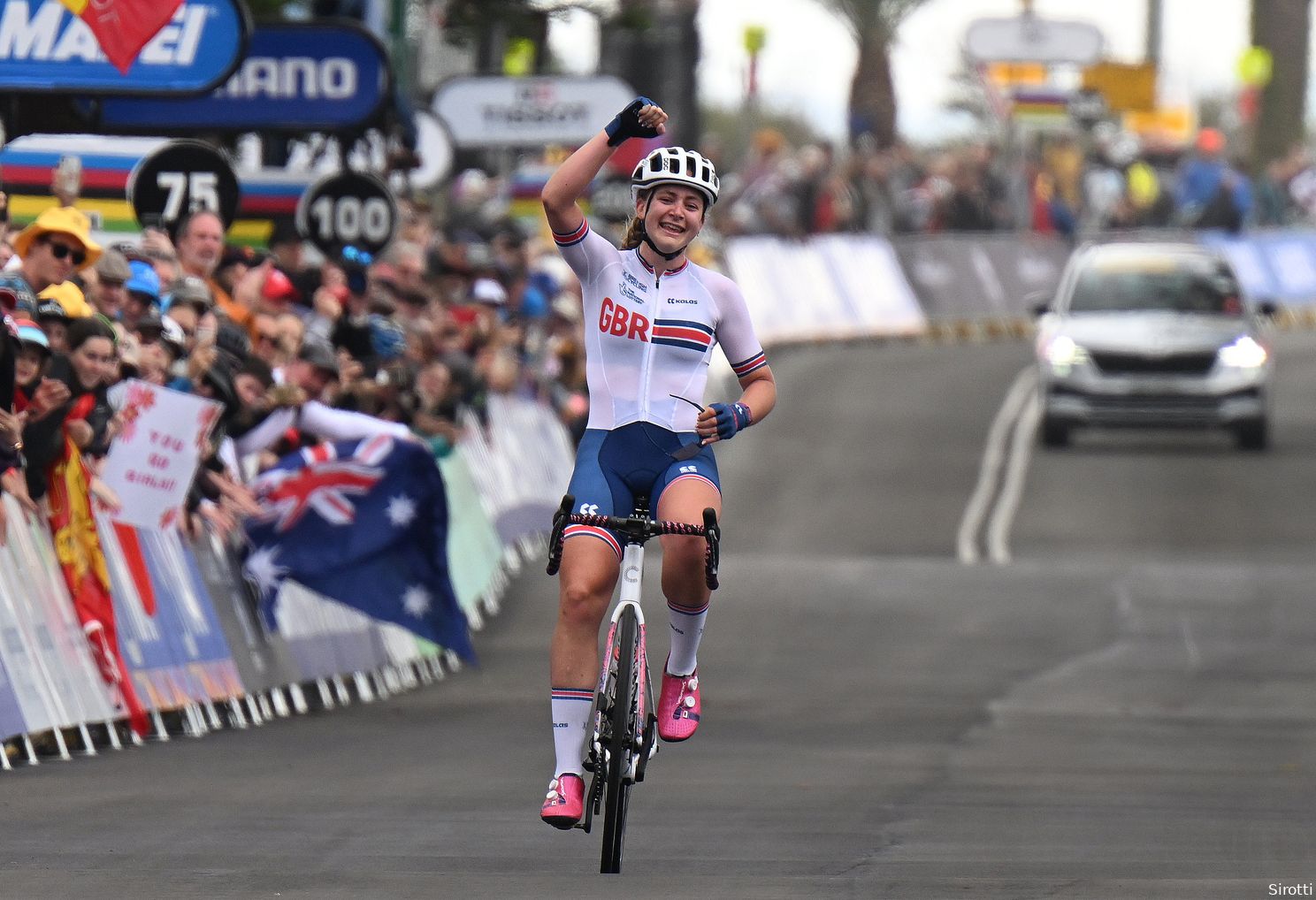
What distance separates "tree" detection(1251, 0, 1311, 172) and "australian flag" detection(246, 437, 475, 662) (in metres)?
41.6

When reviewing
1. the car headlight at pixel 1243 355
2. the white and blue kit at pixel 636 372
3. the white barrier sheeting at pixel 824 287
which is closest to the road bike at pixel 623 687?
the white and blue kit at pixel 636 372

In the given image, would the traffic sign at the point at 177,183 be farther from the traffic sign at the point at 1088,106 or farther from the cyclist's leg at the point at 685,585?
the traffic sign at the point at 1088,106

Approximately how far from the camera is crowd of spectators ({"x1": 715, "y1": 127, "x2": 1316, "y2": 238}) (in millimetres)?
39156

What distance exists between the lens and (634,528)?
9438 mm

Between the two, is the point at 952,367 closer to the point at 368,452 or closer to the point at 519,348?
the point at 519,348

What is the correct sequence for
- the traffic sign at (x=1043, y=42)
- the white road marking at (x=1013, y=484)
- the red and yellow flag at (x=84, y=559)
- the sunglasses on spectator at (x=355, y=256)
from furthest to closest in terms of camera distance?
1. the traffic sign at (x=1043, y=42)
2. the white road marking at (x=1013, y=484)
3. the sunglasses on spectator at (x=355, y=256)
4. the red and yellow flag at (x=84, y=559)

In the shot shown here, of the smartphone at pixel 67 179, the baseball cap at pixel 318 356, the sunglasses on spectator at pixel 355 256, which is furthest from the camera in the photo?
the sunglasses on spectator at pixel 355 256

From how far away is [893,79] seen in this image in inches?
2242

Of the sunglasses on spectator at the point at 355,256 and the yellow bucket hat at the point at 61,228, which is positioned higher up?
the yellow bucket hat at the point at 61,228

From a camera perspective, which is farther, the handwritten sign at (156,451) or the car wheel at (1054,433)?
the car wheel at (1054,433)

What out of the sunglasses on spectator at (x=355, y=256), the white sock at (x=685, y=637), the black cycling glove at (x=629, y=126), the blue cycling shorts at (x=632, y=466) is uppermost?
the black cycling glove at (x=629, y=126)

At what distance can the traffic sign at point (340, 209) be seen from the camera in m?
19.6

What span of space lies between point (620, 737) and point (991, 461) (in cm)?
1919

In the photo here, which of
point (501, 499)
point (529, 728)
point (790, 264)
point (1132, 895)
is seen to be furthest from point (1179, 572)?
point (790, 264)
